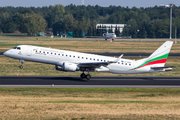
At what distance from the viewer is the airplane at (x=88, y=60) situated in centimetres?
3972

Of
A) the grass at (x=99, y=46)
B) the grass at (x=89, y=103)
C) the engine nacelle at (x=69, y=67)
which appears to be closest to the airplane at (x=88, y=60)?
the engine nacelle at (x=69, y=67)

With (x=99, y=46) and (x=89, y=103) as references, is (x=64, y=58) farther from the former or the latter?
(x=99, y=46)

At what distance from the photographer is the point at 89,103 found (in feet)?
82.4

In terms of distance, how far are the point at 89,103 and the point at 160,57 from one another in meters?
18.3

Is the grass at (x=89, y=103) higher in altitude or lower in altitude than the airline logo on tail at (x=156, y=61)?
lower

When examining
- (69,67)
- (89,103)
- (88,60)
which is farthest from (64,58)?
(89,103)

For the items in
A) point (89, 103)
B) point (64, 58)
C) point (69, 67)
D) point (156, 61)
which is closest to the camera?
point (89, 103)

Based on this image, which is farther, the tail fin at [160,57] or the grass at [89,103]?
the tail fin at [160,57]

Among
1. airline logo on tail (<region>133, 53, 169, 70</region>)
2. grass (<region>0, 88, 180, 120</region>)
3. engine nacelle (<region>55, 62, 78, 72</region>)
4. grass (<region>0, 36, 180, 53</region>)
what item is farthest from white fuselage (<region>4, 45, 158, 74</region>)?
grass (<region>0, 36, 180, 53</region>)

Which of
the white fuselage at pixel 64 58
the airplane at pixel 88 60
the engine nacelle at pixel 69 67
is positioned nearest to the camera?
the engine nacelle at pixel 69 67

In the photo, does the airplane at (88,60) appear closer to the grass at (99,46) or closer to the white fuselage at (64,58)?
the white fuselage at (64,58)

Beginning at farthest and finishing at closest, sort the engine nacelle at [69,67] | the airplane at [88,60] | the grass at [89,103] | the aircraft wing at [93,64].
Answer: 1. the airplane at [88,60]
2. the aircraft wing at [93,64]
3. the engine nacelle at [69,67]
4. the grass at [89,103]

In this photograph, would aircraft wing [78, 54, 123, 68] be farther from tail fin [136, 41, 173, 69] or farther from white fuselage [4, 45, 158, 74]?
tail fin [136, 41, 173, 69]

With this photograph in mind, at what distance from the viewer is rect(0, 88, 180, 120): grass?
→ 20953 mm
